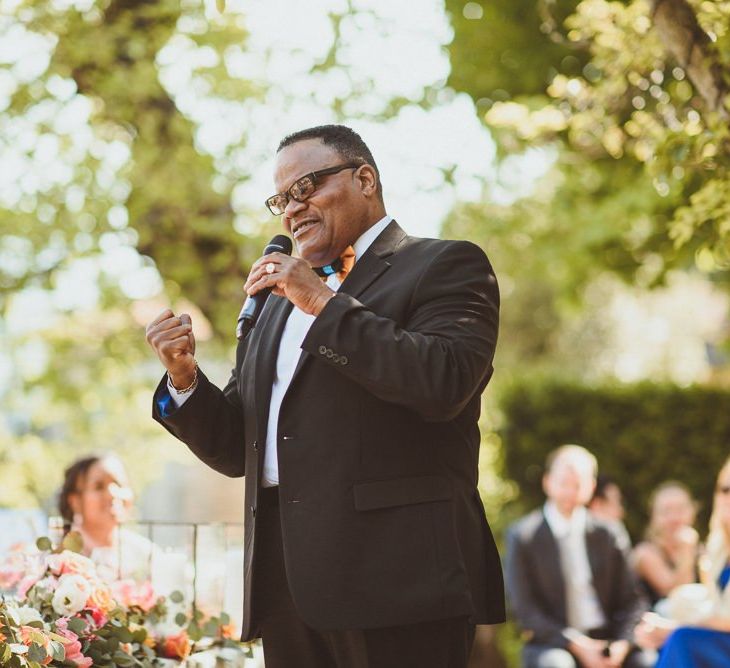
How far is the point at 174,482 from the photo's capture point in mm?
21766

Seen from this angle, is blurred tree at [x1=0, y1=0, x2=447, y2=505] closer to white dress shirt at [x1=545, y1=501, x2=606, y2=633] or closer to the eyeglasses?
white dress shirt at [x1=545, y1=501, x2=606, y2=633]

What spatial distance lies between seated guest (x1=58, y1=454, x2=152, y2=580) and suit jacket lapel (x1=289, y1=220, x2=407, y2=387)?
109 inches

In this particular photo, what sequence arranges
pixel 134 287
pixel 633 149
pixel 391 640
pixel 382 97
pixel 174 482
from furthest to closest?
pixel 174 482 < pixel 134 287 < pixel 382 97 < pixel 633 149 < pixel 391 640

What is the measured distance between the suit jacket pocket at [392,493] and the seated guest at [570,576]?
416 cm

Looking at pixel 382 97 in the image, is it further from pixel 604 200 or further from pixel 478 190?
pixel 604 200

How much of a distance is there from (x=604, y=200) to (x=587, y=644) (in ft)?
10.8

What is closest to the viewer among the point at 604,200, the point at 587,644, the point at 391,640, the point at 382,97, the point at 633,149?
the point at 391,640

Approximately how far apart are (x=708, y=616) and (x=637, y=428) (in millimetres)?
5633

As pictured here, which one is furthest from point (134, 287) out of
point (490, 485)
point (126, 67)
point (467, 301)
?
point (467, 301)

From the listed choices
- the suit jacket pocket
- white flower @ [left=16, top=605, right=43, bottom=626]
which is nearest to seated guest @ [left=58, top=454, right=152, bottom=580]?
white flower @ [left=16, top=605, right=43, bottom=626]

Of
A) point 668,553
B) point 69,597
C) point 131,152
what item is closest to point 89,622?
point 69,597

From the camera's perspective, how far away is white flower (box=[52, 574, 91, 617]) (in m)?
3.29

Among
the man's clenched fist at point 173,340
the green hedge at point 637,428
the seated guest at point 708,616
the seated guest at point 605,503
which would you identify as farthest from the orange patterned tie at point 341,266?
the green hedge at point 637,428

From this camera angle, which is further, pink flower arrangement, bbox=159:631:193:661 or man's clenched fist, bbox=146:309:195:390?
pink flower arrangement, bbox=159:631:193:661
